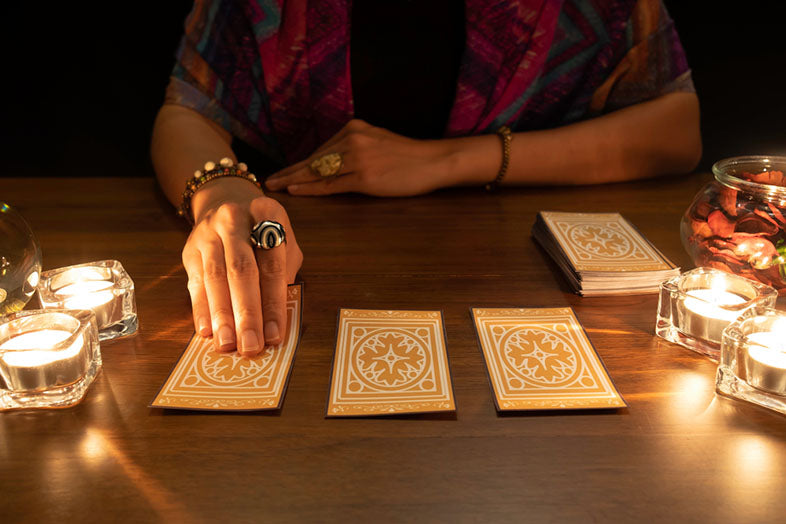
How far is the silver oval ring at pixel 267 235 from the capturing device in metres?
0.74

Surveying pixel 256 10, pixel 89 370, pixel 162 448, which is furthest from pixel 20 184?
pixel 162 448

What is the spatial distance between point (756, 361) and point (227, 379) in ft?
1.71

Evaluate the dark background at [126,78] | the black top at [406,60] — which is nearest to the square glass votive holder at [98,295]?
the black top at [406,60]

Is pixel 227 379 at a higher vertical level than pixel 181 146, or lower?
lower

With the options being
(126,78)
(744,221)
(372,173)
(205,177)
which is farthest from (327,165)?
(126,78)

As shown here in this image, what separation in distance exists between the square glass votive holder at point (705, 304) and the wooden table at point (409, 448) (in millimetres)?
18

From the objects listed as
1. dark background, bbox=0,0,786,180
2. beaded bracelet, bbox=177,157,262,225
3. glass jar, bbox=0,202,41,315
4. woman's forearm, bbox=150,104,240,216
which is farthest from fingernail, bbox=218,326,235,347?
dark background, bbox=0,0,786,180

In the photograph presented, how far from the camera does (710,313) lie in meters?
0.66

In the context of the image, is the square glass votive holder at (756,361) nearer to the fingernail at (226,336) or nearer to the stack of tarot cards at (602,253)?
the stack of tarot cards at (602,253)

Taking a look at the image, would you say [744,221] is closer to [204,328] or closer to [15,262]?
[204,328]

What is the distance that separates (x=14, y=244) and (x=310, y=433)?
0.46 m

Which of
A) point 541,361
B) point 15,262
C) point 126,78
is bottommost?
point 541,361

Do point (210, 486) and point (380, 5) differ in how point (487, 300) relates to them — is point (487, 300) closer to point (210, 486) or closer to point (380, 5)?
point (210, 486)

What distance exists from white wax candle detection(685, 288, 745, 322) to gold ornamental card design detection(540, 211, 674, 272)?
117 millimetres
